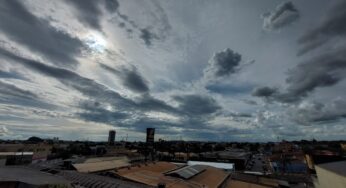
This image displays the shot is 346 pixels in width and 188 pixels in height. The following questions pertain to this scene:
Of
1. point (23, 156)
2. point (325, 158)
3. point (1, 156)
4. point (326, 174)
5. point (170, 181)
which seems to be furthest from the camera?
point (23, 156)

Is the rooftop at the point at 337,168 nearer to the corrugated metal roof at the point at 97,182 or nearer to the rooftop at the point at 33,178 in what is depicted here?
the corrugated metal roof at the point at 97,182

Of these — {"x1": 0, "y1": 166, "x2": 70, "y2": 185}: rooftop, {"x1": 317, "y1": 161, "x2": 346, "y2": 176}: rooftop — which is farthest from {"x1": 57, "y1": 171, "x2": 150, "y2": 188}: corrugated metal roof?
{"x1": 317, "y1": 161, "x2": 346, "y2": 176}: rooftop

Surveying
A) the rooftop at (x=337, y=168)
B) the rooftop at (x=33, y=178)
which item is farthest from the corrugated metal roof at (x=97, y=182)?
the rooftop at (x=337, y=168)

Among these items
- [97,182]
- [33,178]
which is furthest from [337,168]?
[33,178]

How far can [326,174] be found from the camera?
31078mm

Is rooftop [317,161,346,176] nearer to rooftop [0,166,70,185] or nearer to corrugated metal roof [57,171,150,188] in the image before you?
corrugated metal roof [57,171,150,188]

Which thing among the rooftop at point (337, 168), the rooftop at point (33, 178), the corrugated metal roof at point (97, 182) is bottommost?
the corrugated metal roof at point (97, 182)

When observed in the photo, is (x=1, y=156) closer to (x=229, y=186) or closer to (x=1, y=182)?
(x=1, y=182)

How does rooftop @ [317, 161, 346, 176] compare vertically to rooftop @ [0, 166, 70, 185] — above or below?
above

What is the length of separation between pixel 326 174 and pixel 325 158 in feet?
91.0

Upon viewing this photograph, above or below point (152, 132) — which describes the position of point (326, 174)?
below

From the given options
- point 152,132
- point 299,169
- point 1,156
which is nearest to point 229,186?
point 152,132

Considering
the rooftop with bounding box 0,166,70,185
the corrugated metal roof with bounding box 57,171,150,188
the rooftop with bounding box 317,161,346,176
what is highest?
the rooftop with bounding box 317,161,346,176

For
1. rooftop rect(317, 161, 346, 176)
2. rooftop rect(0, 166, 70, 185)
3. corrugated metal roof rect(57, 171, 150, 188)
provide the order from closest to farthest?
rooftop rect(0, 166, 70, 185), rooftop rect(317, 161, 346, 176), corrugated metal roof rect(57, 171, 150, 188)
